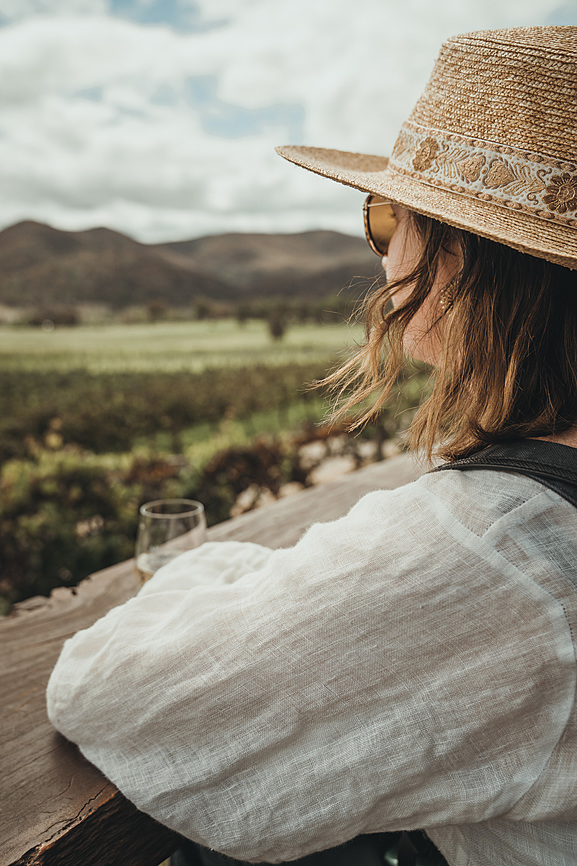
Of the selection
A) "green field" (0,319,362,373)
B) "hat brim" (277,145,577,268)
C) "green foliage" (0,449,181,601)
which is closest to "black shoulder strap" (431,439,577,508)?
"hat brim" (277,145,577,268)

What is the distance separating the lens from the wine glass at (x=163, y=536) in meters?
1.36

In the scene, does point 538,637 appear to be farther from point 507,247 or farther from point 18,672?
point 18,672

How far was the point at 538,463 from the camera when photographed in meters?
0.83

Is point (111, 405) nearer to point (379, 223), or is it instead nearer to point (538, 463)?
point (379, 223)

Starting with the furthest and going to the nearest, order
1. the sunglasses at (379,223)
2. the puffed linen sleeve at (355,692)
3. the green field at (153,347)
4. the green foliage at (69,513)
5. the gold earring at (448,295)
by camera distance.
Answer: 1. the green field at (153,347)
2. the green foliage at (69,513)
3. the sunglasses at (379,223)
4. the gold earring at (448,295)
5. the puffed linen sleeve at (355,692)

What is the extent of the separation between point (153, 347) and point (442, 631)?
5917mm

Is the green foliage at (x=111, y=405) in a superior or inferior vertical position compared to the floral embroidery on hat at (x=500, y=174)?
inferior

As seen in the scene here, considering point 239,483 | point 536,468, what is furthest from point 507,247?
point 239,483

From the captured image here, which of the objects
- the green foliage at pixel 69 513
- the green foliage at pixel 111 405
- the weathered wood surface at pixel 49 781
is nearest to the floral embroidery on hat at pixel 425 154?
the weathered wood surface at pixel 49 781

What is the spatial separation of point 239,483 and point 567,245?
2.74 metres

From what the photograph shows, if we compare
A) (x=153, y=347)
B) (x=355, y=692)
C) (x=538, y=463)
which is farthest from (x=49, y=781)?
(x=153, y=347)

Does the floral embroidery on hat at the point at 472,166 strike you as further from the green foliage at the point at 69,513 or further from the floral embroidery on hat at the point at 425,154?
the green foliage at the point at 69,513

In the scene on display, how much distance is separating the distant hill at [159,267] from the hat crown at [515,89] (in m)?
3.57

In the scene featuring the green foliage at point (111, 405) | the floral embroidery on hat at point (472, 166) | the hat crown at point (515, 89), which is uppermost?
the hat crown at point (515, 89)
